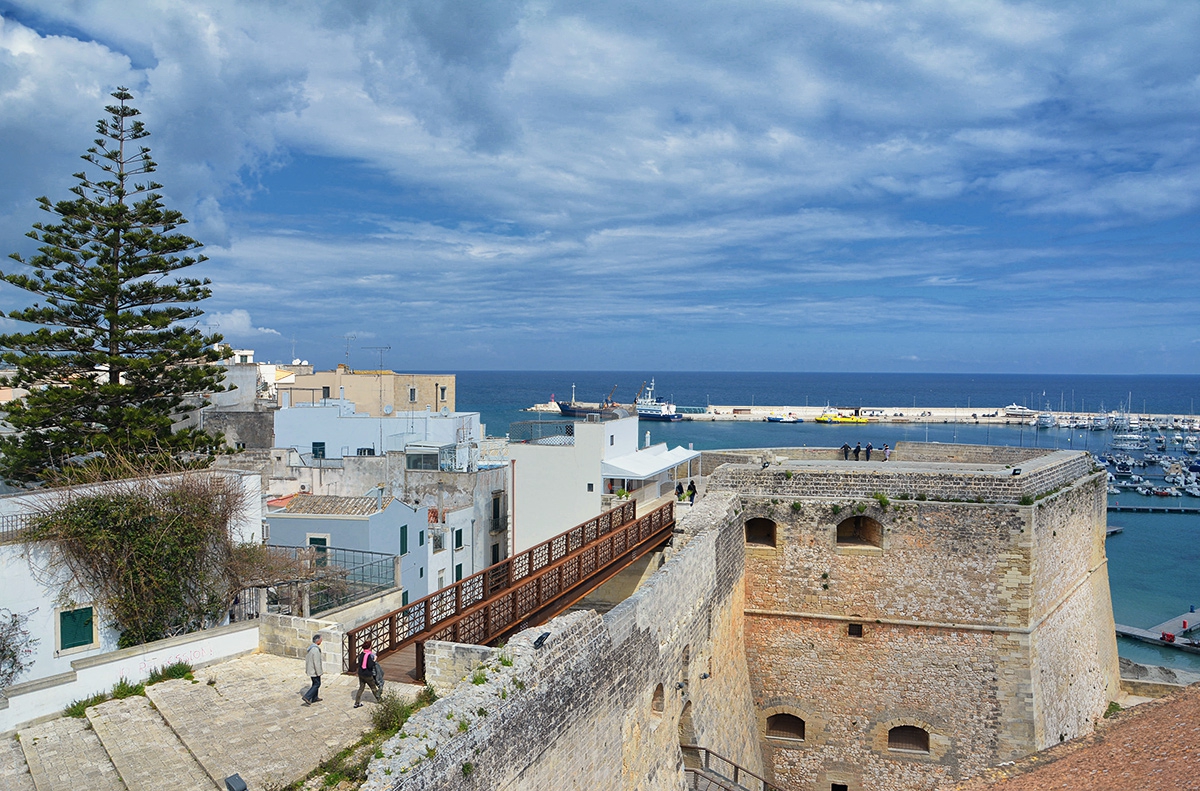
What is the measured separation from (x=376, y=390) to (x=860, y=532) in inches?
1105

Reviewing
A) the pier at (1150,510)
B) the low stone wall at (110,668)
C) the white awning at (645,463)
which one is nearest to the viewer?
the low stone wall at (110,668)

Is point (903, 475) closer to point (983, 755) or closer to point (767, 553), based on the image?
point (767, 553)

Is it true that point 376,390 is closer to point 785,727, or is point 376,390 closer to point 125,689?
point 785,727

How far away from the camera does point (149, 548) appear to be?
10945mm

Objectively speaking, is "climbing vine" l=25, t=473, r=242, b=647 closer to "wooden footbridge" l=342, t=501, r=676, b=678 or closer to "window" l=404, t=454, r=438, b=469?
"wooden footbridge" l=342, t=501, r=676, b=678

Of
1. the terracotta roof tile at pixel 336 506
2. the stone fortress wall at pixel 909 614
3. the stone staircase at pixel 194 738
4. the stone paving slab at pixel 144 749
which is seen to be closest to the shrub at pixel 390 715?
the stone staircase at pixel 194 738

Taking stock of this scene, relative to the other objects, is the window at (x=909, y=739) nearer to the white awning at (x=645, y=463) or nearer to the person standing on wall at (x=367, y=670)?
the white awning at (x=645, y=463)

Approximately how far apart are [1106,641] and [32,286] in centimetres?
2526

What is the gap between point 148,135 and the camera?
17.0 metres

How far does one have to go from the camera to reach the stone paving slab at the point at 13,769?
7402 millimetres

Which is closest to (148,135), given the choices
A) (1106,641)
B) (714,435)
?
(1106,641)

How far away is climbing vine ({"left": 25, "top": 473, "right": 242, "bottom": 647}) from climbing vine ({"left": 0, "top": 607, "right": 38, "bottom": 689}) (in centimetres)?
70

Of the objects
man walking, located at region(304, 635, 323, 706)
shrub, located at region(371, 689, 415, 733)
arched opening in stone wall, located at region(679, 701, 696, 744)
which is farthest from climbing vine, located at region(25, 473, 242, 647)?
arched opening in stone wall, located at region(679, 701, 696, 744)

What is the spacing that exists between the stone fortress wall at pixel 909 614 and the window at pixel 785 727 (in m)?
0.12
